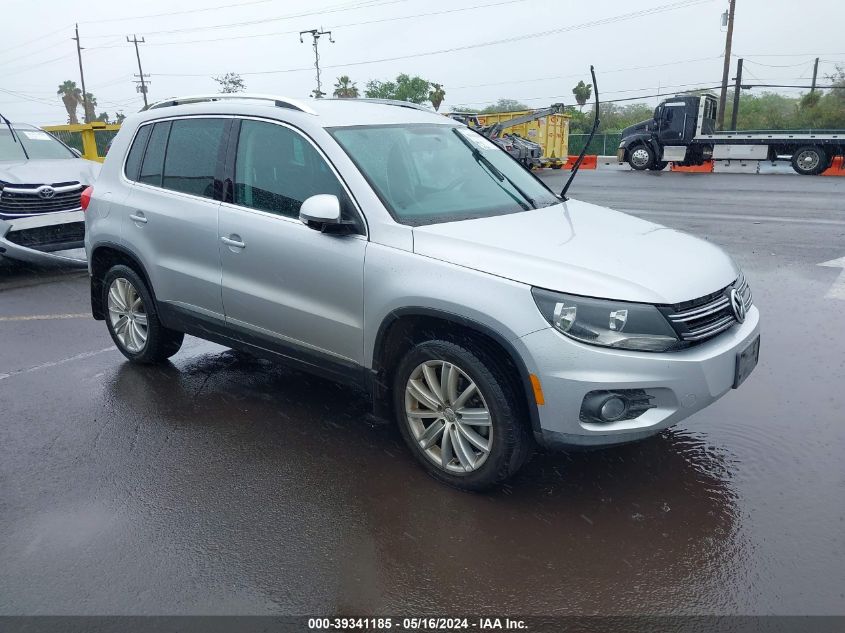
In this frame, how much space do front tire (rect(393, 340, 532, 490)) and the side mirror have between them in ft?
2.56

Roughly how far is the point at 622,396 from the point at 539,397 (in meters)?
0.35

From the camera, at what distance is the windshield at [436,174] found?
379 cm

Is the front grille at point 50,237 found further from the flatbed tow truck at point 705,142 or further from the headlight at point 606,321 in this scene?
the flatbed tow truck at point 705,142

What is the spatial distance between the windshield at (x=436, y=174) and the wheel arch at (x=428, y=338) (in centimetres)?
51

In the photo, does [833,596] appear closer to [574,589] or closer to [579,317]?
[574,589]

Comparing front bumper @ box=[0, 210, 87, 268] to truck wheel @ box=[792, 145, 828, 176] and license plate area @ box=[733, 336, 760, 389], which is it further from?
truck wheel @ box=[792, 145, 828, 176]

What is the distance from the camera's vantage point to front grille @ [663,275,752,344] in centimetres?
307

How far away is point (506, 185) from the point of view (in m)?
4.36

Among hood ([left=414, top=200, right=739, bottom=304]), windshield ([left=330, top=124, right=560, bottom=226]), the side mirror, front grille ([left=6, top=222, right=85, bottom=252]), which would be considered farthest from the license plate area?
front grille ([left=6, top=222, right=85, bottom=252])

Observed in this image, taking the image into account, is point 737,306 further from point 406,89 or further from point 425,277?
point 406,89

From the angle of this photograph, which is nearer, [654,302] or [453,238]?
[654,302]

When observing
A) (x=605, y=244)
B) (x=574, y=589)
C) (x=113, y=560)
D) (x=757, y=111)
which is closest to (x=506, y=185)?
(x=605, y=244)

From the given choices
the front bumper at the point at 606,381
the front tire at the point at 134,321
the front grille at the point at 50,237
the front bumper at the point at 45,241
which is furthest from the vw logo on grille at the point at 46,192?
the front bumper at the point at 606,381

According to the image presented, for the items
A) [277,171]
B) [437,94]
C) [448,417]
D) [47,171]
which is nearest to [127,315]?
[277,171]
